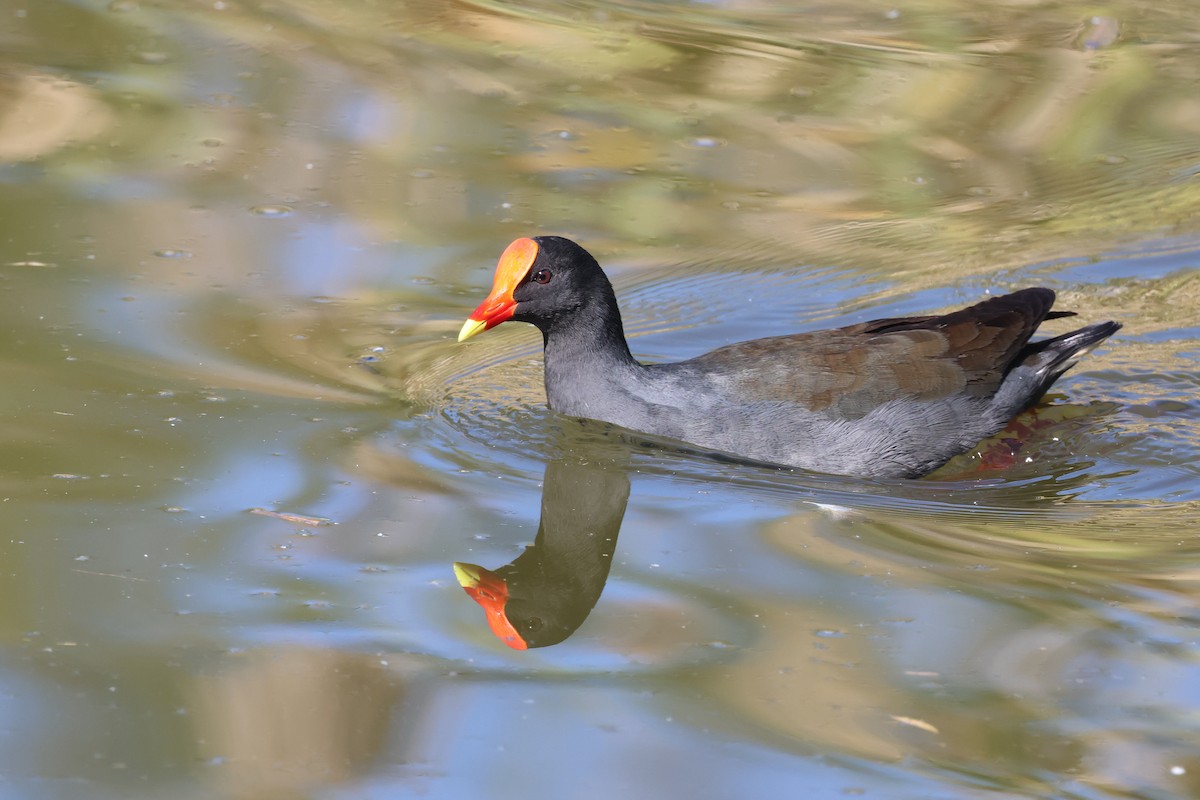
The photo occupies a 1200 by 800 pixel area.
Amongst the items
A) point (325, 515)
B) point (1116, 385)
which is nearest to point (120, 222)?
point (325, 515)

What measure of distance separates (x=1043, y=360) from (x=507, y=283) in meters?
2.02

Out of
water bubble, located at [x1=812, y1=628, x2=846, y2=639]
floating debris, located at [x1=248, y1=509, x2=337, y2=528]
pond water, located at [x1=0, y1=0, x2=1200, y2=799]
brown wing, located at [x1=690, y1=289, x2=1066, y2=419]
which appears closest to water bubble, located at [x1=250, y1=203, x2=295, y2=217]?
pond water, located at [x1=0, y1=0, x2=1200, y2=799]

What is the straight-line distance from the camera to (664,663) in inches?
144

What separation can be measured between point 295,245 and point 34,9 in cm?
331

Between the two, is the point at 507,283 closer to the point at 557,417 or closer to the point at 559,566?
the point at 557,417

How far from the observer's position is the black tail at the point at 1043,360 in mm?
5676

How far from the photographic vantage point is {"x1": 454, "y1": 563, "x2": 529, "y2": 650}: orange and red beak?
3844mm

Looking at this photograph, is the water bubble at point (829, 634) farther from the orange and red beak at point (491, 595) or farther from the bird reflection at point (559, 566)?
the orange and red beak at point (491, 595)

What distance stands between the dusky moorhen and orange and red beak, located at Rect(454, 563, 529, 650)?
1.16 meters

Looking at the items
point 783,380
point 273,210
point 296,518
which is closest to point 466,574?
point 296,518

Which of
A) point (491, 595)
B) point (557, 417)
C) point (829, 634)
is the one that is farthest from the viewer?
point (557, 417)

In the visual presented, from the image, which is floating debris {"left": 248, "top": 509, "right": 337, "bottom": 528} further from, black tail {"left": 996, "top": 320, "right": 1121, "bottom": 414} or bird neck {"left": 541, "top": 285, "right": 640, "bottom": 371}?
black tail {"left": 996, "top": 320, "right": 1121, "bottom": 414}

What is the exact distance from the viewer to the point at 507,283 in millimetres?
5254

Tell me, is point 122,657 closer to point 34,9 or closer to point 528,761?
point 528,761
